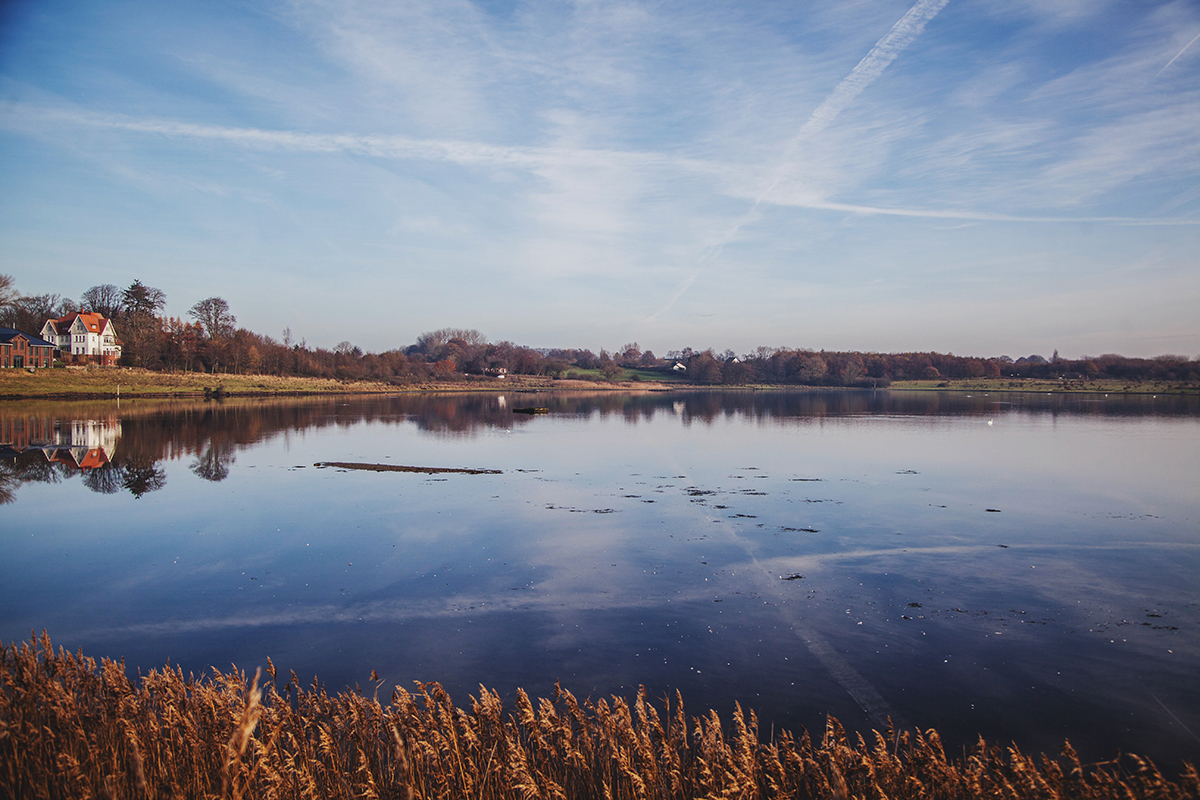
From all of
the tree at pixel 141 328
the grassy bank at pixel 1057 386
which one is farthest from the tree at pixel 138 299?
the grassy bank at pixel 1057 386

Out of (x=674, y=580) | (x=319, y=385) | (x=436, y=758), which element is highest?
(x=319, y=385)

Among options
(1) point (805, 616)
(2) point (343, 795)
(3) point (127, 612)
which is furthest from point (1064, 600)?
(3) point (127, 612)

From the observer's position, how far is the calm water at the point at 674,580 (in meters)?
7.41

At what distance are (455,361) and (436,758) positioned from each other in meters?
140

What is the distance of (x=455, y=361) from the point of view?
141 metres

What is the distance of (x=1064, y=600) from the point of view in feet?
33.4

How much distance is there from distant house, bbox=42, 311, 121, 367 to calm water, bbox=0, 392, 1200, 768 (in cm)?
6815

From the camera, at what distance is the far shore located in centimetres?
6047

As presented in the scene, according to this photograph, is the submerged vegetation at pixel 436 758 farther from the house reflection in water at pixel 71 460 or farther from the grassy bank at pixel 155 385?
the grassy bank at pixel 155 385

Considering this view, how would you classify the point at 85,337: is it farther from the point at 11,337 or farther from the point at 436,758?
the point at 436,758

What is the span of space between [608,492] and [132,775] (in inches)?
600

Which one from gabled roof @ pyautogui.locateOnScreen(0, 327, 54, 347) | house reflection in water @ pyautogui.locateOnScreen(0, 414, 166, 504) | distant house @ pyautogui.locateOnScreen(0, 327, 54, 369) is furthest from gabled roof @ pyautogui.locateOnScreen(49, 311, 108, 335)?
house reflection in water @ pyautogui.locateOnScreen(0, 414, 166, 504)

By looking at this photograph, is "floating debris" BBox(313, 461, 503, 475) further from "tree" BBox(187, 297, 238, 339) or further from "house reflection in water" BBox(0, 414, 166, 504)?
"tree" BBox(187, 297, 238, 339)

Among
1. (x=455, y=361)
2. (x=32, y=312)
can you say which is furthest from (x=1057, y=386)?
(x=32, y=312)
